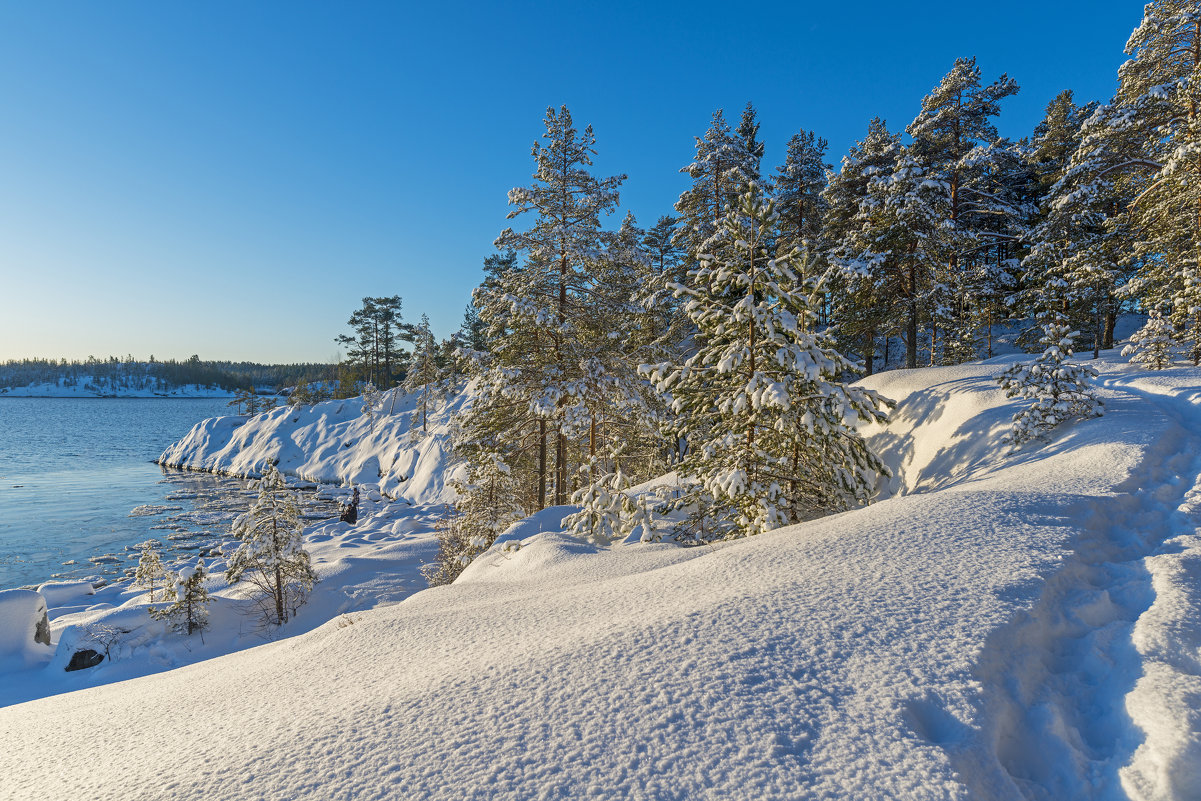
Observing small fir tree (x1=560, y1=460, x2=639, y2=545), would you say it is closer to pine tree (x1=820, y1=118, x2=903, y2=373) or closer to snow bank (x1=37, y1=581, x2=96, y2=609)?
pine tree (x1=820, y1=118, x2=903, y2=373)

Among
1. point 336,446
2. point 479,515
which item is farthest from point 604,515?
point 336,446

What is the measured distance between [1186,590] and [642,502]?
5.07 m

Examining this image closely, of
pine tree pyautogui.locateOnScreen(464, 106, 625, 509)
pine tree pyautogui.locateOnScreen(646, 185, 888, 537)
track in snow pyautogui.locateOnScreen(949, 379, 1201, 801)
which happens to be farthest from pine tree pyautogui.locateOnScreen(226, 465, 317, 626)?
track in snow pyautogui.locateOnScreen(949, 379, 1201, 801)

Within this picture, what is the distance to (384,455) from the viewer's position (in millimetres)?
38688

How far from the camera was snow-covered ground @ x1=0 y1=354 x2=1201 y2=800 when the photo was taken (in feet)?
6.56

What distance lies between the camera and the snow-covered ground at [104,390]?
178 meters

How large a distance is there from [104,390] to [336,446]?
717ft

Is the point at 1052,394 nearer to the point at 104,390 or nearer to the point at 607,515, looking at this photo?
the point at 607,515

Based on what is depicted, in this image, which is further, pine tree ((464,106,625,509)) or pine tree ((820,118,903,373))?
pine tree ((820,118,903,373))

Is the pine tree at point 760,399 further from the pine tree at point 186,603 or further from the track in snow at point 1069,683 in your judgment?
the pine tree at point 186,603

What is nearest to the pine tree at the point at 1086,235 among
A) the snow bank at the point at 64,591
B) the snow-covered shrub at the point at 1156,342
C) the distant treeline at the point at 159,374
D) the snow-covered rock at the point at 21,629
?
the snow-covered shrub at the point at 1156,342

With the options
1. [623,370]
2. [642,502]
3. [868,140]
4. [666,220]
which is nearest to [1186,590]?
[642,502]

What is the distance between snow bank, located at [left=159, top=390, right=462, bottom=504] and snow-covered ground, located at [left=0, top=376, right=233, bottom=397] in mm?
149880

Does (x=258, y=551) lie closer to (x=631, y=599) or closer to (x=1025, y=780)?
(x=631, y=599)
